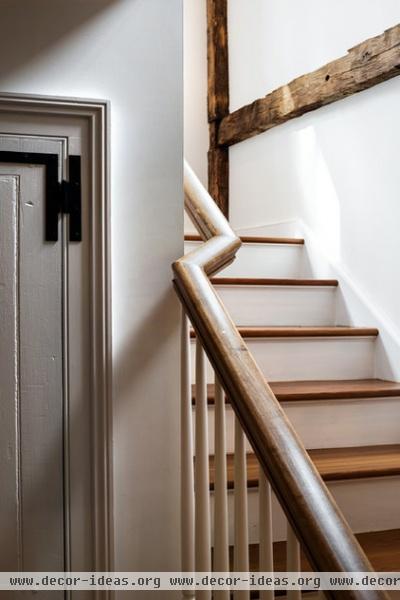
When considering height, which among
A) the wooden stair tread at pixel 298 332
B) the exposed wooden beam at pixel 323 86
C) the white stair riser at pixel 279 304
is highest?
the exposed wooden beam at pixel 323 86

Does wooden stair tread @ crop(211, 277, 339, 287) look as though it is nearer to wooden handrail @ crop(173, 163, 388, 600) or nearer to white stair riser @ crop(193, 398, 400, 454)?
white stair riser @ crop(193, 398, 400, 454)

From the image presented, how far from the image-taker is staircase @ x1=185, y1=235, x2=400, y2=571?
2.35 m

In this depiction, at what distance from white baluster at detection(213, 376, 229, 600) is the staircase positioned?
435mm

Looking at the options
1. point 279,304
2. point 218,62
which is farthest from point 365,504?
point 218,62

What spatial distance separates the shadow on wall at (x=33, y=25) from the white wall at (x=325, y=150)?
5.58ft

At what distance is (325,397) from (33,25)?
1539 mm

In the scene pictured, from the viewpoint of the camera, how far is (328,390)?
8.87 ft

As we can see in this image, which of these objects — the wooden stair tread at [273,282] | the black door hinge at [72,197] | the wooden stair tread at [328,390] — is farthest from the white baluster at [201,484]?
the wooden stair tread at [273,282]

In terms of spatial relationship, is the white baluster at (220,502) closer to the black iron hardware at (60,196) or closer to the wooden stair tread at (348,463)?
the wooden stair tread at (348,463)

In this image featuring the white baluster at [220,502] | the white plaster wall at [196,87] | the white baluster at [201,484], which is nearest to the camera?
the white baluster at [220,502]

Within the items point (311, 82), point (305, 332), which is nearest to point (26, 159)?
point (305, 332)

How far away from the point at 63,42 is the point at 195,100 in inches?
134

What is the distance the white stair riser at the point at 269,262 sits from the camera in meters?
3.87

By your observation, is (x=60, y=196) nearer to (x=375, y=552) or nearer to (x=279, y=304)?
(x=375, y=552)
